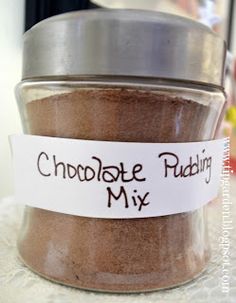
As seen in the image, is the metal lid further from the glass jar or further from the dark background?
the dark background

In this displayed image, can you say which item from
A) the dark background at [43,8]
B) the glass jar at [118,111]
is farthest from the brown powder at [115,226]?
the dark background at [43,8]

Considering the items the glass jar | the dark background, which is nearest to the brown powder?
the glass jar

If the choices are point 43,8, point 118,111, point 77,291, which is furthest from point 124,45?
point 43,8

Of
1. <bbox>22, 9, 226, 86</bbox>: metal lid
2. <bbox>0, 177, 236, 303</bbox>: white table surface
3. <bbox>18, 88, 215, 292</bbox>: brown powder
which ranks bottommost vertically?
<bbox>0, 177, 236, 303</bbox>: white table surface

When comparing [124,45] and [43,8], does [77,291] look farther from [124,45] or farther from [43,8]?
[43,8]

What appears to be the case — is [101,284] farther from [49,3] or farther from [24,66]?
[49,3]

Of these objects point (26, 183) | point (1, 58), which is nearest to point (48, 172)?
point (26, 183)

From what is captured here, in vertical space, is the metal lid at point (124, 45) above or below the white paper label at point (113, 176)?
above

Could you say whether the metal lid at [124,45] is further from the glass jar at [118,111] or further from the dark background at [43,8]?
the dark background at [43,8]
